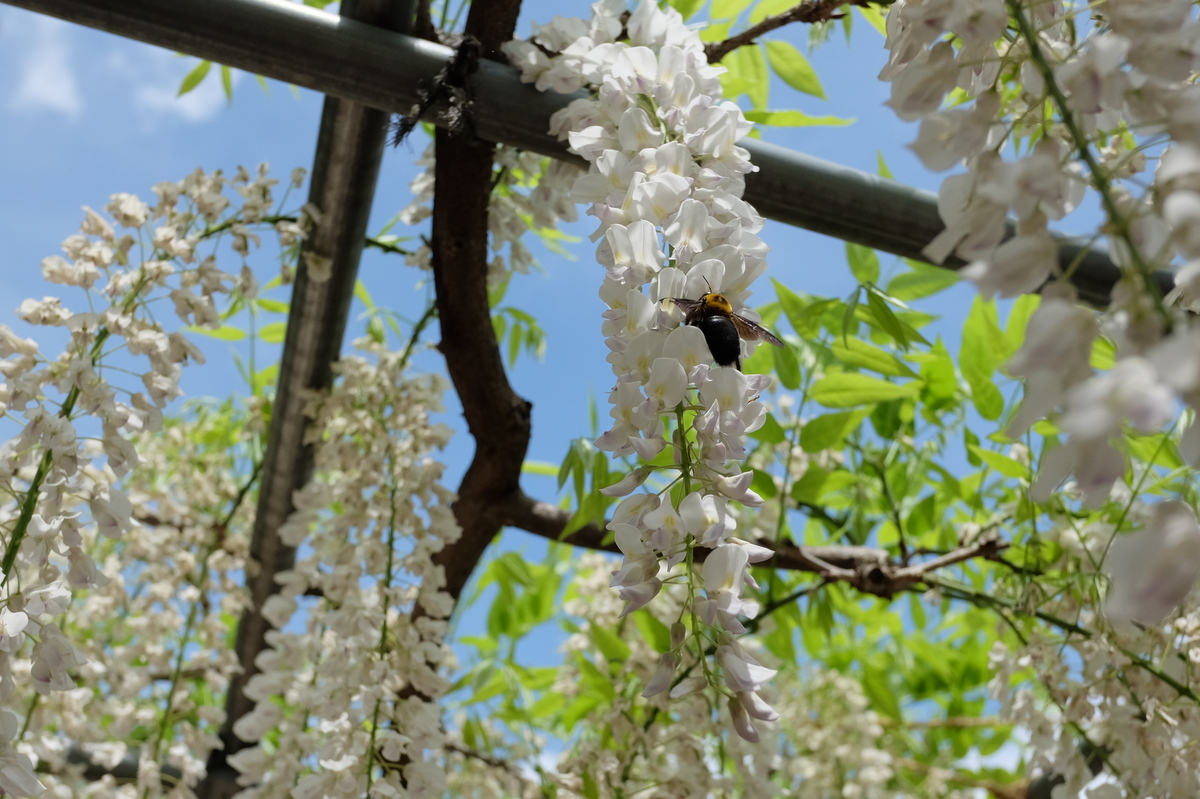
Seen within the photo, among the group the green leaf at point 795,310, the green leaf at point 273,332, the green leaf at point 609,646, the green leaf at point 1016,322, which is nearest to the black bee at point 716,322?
the green leaf at point 795,310

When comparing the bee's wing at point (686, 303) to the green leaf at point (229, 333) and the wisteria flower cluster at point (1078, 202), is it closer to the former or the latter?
the wisteria flower cluster at point (1078, 202)

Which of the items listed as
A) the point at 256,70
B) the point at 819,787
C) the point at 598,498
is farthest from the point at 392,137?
the point at 819,787

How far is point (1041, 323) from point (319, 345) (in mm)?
1203

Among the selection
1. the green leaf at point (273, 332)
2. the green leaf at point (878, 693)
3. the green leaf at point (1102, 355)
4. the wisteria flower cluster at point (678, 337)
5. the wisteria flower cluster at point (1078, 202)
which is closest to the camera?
the wisteria flower cluster at point (1078, 202)

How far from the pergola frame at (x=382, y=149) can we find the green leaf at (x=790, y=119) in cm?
15

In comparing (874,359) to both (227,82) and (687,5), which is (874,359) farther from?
(227,82)

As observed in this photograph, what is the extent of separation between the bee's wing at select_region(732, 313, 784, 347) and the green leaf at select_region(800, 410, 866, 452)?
0.50 metres

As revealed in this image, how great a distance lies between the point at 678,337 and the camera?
1.56 feet

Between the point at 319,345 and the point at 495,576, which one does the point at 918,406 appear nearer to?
the point at 495,576

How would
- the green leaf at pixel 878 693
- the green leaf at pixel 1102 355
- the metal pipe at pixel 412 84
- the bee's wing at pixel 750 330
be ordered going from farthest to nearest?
the green leaf at pixel 878 693, the green leaf at pixel 1102 355, the metal pipe at pixel 412 84, the bee's wing at pixel 750 330

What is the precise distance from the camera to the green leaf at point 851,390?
106 cm

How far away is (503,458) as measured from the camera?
4.40ft

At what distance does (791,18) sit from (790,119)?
0.21m

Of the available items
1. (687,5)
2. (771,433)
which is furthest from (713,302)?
(687,5)
